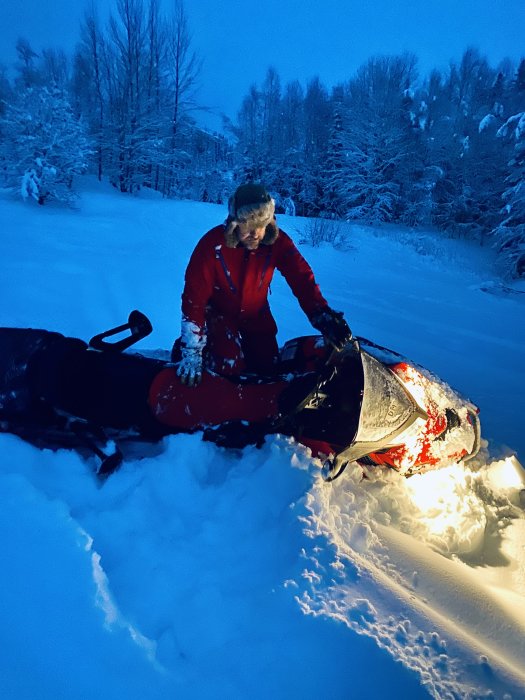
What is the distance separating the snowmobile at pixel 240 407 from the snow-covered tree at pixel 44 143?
8.41 m

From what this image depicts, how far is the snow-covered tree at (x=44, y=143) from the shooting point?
8.95 metres

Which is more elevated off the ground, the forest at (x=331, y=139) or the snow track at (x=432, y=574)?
the forest at (x=331, y=139)

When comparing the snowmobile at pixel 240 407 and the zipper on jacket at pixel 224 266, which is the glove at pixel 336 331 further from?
the zipper on jacket at pixel 224 266

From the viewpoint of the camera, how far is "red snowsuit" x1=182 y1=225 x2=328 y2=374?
2.28m

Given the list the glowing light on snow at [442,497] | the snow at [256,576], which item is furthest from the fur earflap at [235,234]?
the glowing light on snow at [442,497]

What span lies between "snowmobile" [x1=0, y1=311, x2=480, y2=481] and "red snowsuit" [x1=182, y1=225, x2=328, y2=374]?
0.28 metres

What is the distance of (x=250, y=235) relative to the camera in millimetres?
2281

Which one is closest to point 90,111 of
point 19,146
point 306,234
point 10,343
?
point 19,146

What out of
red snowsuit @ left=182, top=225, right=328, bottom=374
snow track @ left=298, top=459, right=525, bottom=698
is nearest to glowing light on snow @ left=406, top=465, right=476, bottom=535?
snow track @ left=298, top=459, right=525, bottom=698

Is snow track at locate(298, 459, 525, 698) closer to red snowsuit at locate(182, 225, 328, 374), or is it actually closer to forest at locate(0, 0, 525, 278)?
red snowsuit at locate(182, 225, 328, 374)

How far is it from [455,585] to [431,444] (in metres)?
0.68

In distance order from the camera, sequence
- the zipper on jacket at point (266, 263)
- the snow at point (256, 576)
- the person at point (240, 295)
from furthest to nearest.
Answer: the zipper on jacket at point (266, 263)
the person at point (240, 295)
the snow at point (256, 576)

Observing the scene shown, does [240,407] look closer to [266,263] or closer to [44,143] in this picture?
[266,263]

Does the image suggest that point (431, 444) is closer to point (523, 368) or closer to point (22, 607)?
point (22, 607)
